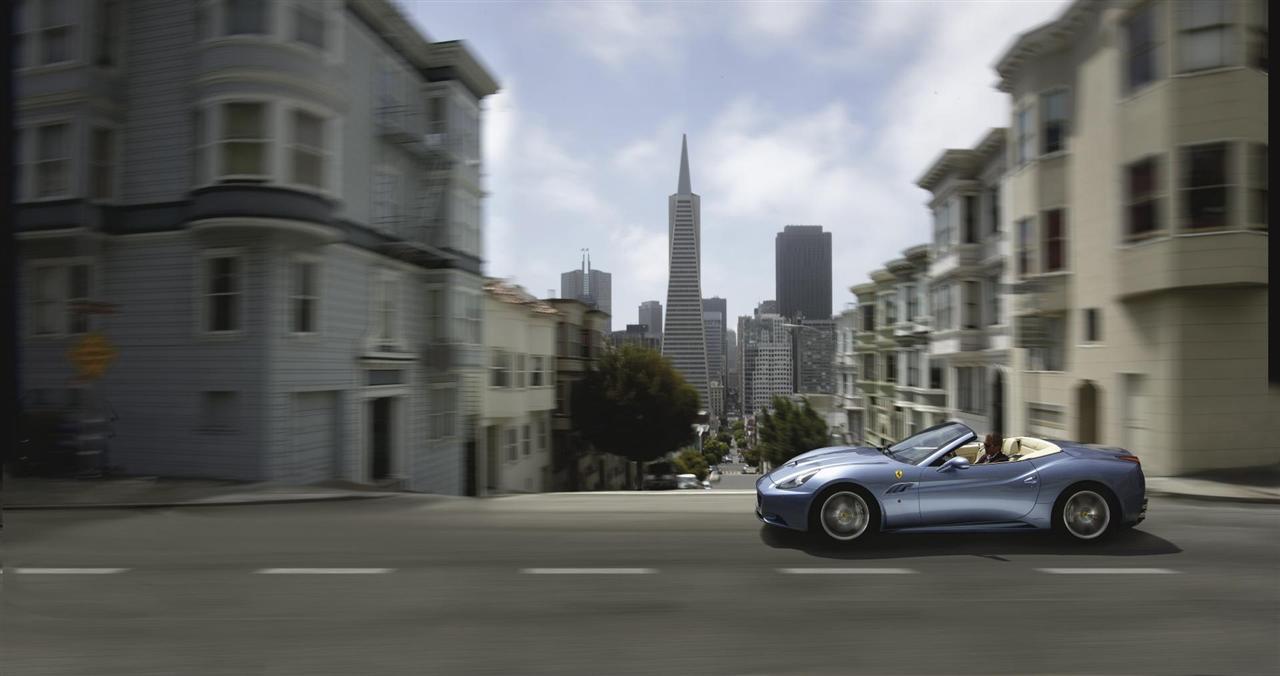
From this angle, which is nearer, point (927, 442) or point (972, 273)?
point (927, 442)

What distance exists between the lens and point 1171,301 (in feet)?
40.5

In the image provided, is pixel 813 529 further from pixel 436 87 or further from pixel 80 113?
pixel 436 87

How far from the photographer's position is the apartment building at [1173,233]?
11.8 meters

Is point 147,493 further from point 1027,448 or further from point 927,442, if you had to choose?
point 1027,448

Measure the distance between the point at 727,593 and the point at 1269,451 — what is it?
11.9 m

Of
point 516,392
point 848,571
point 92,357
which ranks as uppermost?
point 92,357

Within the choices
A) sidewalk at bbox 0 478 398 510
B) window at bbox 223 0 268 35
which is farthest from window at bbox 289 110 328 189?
sidewalk at bbox 0 478 398 510

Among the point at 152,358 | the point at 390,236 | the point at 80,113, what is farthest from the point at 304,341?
the point at 80,113

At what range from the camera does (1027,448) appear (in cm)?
737

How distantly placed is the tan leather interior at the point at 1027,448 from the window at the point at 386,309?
1444 cm

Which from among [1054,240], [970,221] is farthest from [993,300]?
[1054,240]

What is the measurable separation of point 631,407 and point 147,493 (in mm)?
26214

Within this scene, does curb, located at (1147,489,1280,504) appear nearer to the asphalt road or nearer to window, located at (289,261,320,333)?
the asphalt road

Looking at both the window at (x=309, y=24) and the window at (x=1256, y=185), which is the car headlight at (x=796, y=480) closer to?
the window at (x=1256, y=185)
